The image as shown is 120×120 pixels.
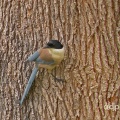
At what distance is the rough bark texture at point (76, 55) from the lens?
2.11 meters

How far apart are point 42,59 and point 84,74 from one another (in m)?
0.34

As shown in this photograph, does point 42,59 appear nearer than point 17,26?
Yes

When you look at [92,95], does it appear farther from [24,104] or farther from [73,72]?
[24,104]

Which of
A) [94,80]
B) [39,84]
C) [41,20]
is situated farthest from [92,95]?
[41,20]

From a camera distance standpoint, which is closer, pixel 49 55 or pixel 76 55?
pixel 49 55

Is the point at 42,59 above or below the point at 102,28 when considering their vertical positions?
below

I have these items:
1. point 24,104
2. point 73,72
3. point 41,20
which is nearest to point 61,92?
point 73,72

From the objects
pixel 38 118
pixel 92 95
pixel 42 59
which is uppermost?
pixel 42 59

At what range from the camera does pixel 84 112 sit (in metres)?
2.14

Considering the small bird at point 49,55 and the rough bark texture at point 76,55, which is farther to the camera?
the rough bark texture at point 76,55

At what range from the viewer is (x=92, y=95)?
2.13m

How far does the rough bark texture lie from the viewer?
211cm

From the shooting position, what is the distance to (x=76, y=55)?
212cm

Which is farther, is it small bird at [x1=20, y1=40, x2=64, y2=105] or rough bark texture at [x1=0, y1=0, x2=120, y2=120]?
rough bark texture at [x1=0, y1=0, x2=120, y2=120]
